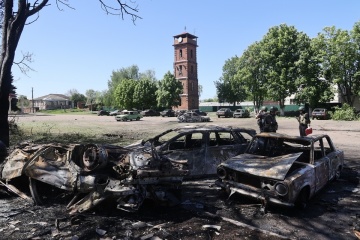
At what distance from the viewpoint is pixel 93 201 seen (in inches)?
204

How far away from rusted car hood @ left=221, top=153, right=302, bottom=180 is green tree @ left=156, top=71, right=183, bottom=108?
195 feet

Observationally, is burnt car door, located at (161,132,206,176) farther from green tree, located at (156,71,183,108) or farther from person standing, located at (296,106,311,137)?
green tree, located at (156,71,183,108)

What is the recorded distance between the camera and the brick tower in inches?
2982

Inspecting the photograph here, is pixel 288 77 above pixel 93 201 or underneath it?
above

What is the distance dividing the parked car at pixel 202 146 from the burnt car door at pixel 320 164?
6.13ft

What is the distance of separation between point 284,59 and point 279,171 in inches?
1774

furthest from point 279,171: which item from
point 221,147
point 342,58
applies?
point 342,58

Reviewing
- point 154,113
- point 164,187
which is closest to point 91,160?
point 164,187

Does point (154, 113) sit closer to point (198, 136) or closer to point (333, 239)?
point (198, 136)

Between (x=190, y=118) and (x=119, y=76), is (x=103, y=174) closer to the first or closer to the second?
(x=190, y=118)

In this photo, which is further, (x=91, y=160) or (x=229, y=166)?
(x=229, y=166)

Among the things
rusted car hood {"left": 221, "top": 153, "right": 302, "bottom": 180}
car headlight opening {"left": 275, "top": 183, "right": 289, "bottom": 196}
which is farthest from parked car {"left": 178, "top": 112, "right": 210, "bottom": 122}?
car headlight opening {"left": 275, "top": 183, "right": 289, "bottom": 196}

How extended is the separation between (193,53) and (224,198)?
7583 centimetres

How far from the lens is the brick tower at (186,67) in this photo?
75750 mm
